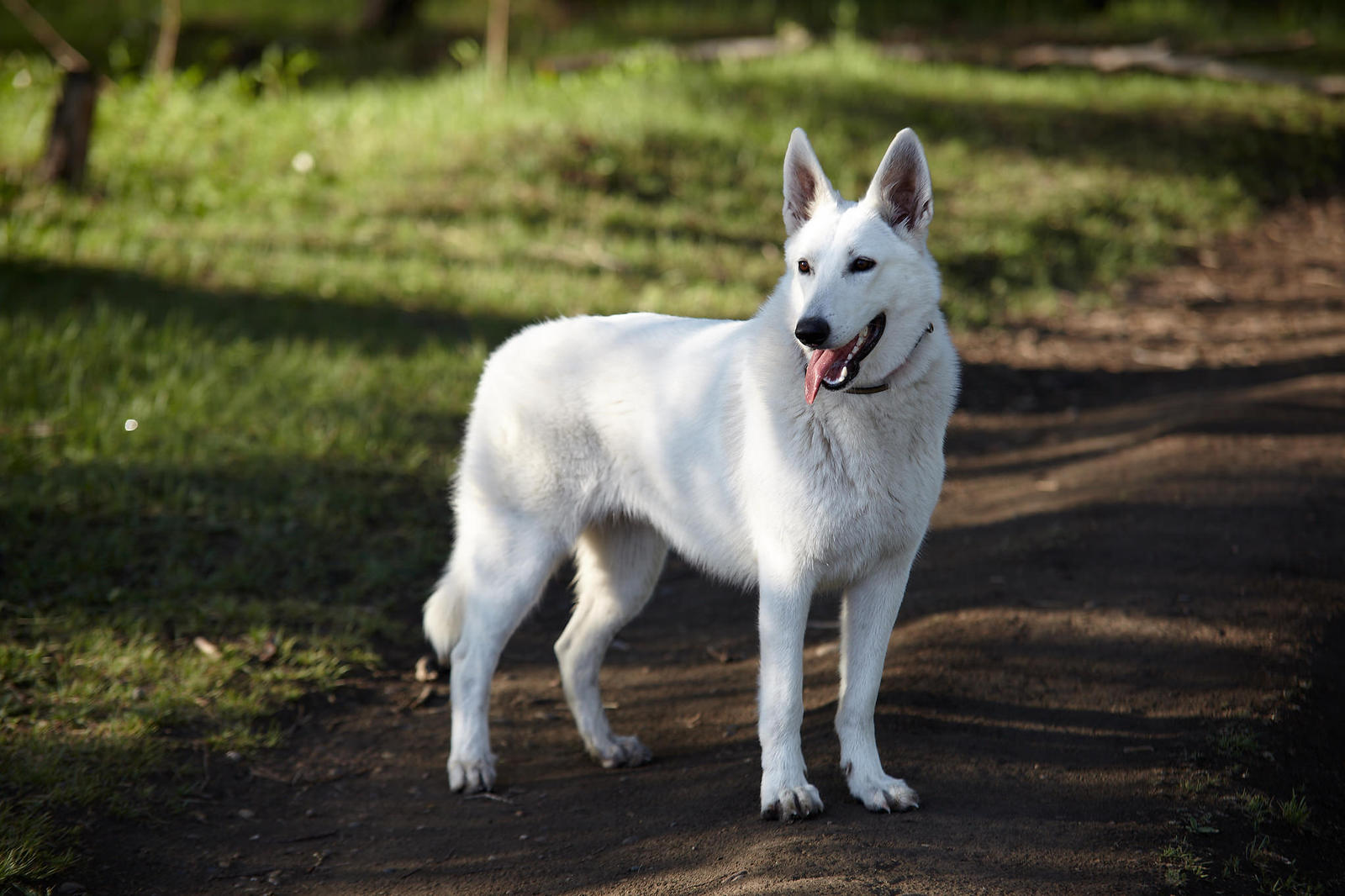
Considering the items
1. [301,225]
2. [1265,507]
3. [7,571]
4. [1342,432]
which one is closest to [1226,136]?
[1342,432]

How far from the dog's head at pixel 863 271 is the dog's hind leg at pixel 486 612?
4.07 feet

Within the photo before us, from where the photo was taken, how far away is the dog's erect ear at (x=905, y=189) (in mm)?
3338

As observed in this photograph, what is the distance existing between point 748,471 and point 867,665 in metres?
0.70

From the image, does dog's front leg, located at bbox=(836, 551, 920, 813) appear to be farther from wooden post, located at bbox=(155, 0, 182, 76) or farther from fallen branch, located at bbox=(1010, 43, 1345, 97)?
fallen branch, located at bbox=(1010, 43, 1345, 97)

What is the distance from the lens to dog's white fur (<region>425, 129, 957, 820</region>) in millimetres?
3363

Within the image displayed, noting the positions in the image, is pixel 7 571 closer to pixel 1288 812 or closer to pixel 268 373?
pixel 268 373

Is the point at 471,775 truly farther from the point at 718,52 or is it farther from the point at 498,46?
the point at 718,52

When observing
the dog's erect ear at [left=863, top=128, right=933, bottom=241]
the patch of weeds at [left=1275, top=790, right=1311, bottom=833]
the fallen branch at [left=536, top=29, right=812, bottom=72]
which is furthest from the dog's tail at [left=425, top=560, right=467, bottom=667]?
the fallen branch at [left=536, top=29, right=812, bottom=72]

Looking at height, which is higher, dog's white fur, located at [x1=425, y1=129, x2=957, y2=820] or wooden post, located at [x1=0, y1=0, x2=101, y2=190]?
wooden post, located at [x1=0, y1=0, x2=101, y2=190]

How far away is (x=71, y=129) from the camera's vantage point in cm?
978

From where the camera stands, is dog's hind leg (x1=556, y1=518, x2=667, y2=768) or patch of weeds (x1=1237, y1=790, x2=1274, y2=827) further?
dog's hind leg (x1=556, y1=518, x2=667, y2=768)

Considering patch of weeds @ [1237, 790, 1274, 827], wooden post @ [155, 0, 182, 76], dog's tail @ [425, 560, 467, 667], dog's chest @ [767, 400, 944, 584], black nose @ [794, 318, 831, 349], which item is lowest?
patch of weeds @ [1237, 790, 1274, 827]

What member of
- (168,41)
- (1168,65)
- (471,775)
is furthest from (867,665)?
(1168,65)

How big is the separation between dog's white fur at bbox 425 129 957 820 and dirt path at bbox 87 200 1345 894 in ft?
0.97
